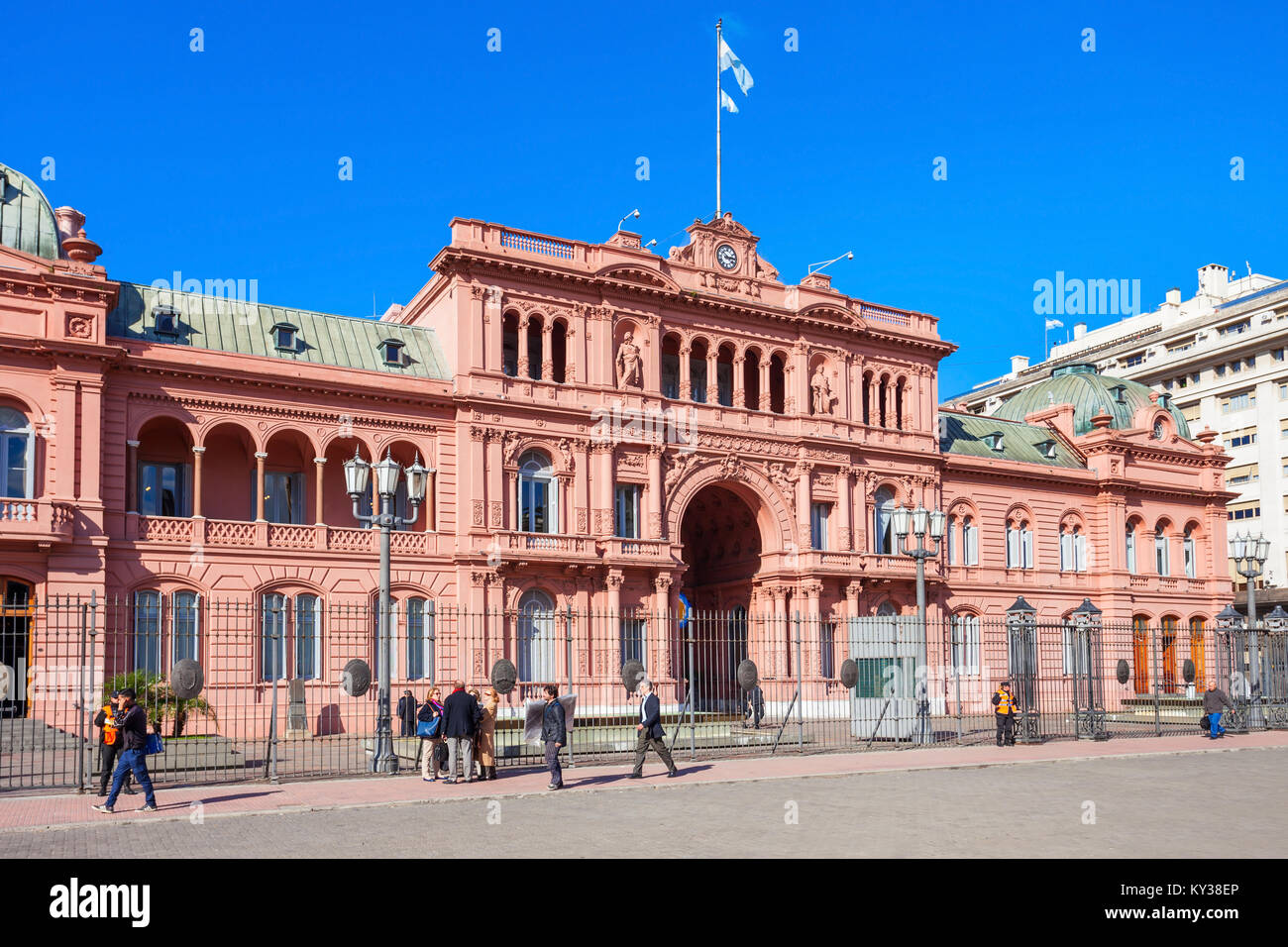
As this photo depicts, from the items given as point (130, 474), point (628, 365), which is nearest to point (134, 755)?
point (130, 474)

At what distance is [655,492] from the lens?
42.5 meters

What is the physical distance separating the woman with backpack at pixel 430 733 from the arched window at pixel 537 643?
1633 centimetres

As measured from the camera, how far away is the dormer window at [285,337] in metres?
39.4

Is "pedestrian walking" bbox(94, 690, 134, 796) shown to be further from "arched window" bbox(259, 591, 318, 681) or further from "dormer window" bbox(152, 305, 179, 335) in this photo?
"dormer window" bbox(152, 305, 179, 335)

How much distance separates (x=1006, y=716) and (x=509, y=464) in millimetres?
18271

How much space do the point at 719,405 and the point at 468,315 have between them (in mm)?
10170

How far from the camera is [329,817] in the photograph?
17234mm

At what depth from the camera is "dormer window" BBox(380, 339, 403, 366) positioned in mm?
40781

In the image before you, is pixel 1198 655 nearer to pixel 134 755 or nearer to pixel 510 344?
pixel 510 344

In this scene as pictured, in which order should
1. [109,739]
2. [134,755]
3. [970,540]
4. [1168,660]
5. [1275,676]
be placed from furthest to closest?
[1168,660]
[970,540]
[1275,676]
[109,739]
[134,755]

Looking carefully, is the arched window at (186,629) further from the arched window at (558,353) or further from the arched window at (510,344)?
the arched window at (558,353)

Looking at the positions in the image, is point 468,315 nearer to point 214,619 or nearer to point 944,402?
point 214,619
